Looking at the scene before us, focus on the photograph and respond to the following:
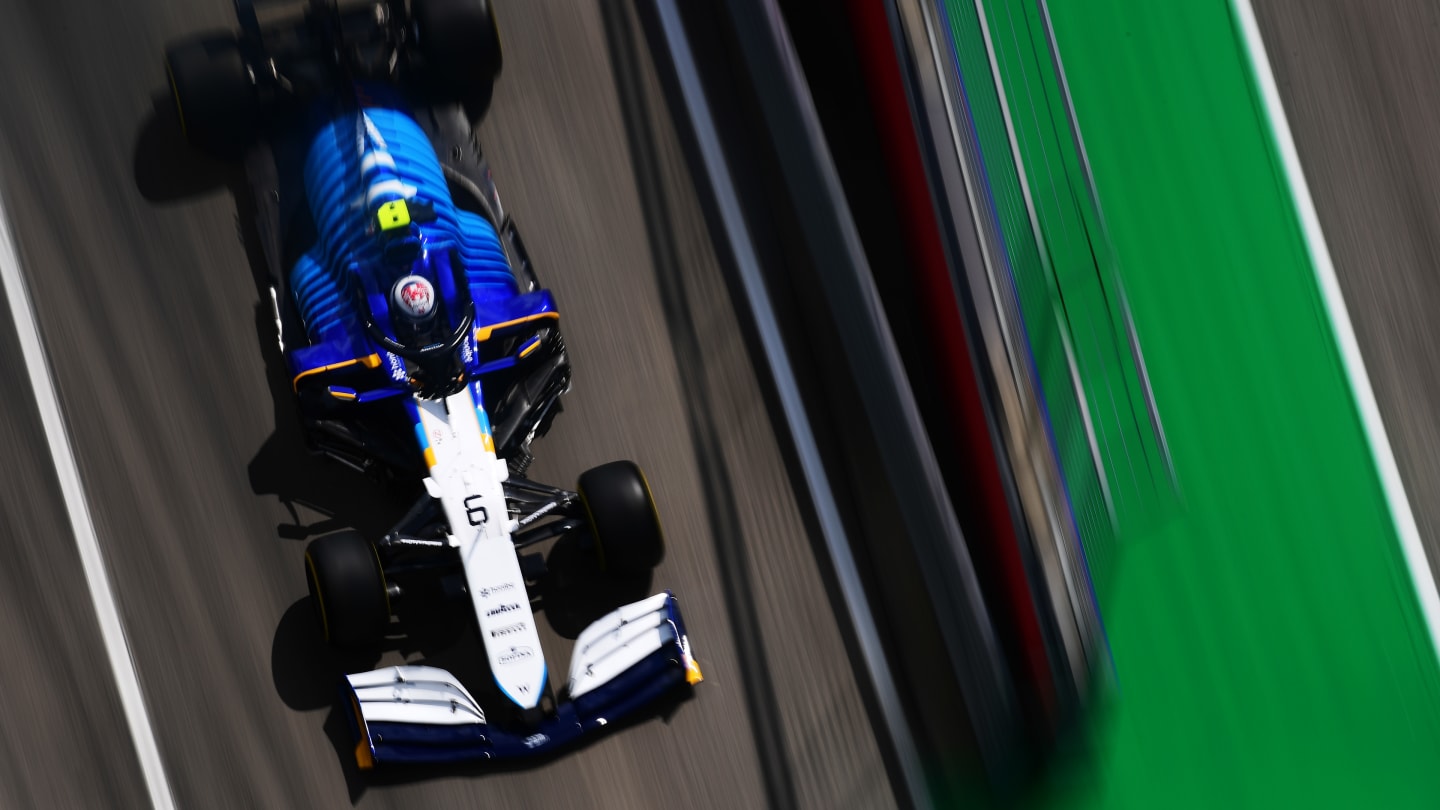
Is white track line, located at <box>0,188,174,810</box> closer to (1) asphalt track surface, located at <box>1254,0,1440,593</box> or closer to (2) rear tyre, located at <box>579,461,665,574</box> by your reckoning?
Result: (2) rear tyre, located at <box>579,461,665,574</box>

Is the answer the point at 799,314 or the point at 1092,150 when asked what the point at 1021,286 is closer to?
the point at 1092,150

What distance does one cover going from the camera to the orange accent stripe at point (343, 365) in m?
4.16

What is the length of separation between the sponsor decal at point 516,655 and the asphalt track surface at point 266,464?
13.8 inches

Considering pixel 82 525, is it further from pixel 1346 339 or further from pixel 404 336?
pixel 1346 339

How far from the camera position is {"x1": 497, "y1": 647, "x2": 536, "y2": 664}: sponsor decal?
161 inches

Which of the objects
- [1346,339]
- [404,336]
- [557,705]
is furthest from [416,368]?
[1346,339]

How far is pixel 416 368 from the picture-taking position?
4.20 metres

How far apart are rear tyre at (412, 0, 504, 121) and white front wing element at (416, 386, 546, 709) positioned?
1237 millimetres

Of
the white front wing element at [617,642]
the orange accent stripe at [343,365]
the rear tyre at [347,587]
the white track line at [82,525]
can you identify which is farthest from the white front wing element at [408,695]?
the orange accent stripe at [343,365]

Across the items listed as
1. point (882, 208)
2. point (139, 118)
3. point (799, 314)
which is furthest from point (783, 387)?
point (139, 118)

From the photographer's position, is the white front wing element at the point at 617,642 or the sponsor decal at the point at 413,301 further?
the white front wing element at the point at 617,642

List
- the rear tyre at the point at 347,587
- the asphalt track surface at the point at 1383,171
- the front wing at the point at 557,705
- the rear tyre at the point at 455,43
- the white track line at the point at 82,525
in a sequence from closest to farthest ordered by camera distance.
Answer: the rear tyre at the point at 347,587 → the front wing at the point at 557,705 → the white track line at the point at 82,525 → the asphalt track surface at the point at 1383,171 → the rear tyre at the point at 455,43

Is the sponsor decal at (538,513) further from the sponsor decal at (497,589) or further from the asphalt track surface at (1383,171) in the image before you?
the asphalt track surface at (1383,171)

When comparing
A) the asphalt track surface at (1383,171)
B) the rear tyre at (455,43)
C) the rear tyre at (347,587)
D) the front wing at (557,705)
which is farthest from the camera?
the rear tyre at (455,43)
